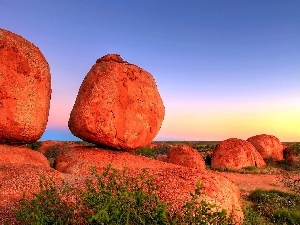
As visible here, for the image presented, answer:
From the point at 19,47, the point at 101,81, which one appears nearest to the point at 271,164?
the point at 101,81

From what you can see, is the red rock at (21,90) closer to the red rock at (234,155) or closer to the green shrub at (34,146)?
the red rock at (234,155)

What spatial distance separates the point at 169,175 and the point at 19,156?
495 cm

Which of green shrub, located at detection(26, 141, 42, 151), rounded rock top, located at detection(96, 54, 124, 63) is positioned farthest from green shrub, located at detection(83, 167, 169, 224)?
green shrub, located at detection(26, 141, 42, 151)

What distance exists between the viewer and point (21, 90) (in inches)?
449

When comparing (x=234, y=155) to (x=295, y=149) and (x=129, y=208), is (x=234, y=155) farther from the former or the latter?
(x=129, y=208)

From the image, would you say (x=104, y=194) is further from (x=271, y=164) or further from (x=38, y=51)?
(x=271, y=164)

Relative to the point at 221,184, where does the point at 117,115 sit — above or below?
above

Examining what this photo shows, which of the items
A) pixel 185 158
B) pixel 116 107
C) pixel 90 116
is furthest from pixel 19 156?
pixel 185 158

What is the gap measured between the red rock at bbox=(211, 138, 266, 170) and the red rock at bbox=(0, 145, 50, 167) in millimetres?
15916

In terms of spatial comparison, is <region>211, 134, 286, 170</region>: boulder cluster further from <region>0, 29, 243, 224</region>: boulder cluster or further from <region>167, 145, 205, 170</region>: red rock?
<region>0, 29, 243, 224</region>: boulder cluster

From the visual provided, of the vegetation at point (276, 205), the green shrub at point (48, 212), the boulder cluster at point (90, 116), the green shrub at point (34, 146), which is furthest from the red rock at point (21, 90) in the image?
the green shrub at point (34, 146)

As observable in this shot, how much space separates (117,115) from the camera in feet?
41.3

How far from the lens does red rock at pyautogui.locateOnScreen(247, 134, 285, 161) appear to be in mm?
30500

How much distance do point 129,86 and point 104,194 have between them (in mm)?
8116
